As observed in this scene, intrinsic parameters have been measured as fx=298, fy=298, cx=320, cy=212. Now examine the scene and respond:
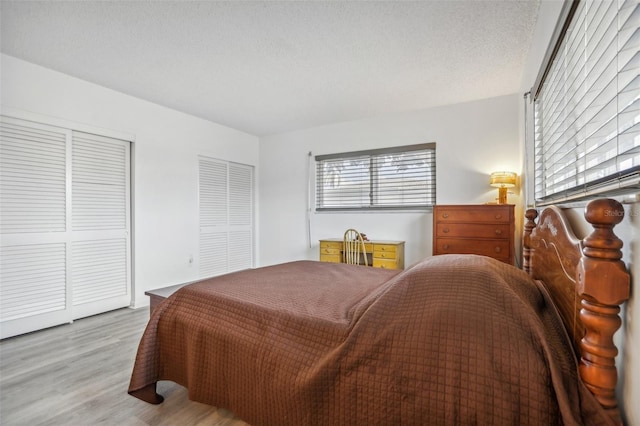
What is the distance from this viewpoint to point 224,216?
4.79m

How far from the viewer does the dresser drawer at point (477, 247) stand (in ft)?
10.2

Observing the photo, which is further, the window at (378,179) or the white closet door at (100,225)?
the window at (378,179)

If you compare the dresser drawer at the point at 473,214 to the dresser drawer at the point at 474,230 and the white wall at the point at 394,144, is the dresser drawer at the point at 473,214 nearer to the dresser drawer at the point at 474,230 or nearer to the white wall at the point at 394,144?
the dresser drawer at the point at 474,230

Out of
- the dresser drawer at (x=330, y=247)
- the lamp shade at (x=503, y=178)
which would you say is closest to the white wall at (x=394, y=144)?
the lamp shade at (x=503, y=178)

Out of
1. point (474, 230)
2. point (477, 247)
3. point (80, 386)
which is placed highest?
point (474, 230)

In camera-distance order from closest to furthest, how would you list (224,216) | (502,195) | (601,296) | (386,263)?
(601,296), (502,195), (386,263), (224,216)

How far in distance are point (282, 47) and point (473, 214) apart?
2540 millimetres

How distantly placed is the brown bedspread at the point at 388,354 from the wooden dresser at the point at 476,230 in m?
2.05

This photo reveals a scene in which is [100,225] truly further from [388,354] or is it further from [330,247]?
[388,354]

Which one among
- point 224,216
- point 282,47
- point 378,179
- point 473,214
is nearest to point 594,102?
point 282,47

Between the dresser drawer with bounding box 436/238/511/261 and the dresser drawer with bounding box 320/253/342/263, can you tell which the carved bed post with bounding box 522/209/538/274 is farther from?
the dresser drawer with bounding box 320/253/342/263

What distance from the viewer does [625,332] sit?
0.77 meters

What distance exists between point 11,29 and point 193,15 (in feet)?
4.88

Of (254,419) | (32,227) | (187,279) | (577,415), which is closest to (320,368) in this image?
(254,419)
